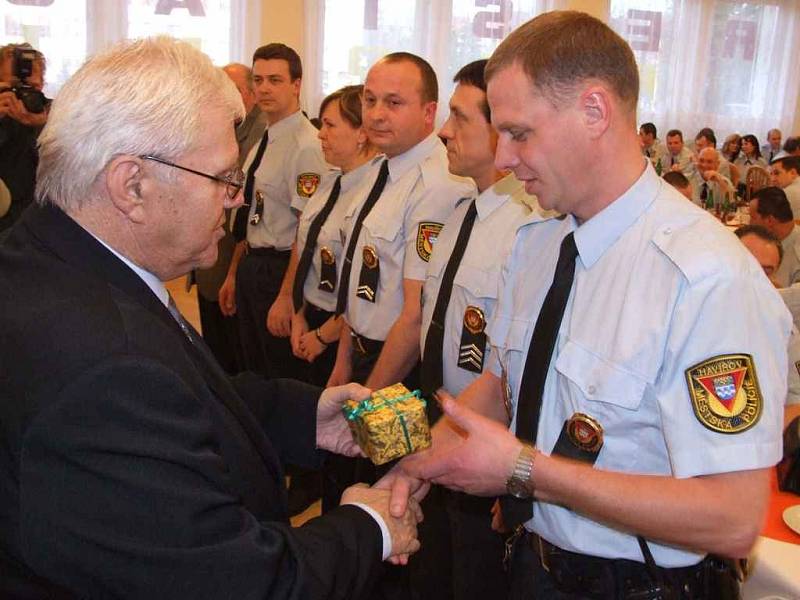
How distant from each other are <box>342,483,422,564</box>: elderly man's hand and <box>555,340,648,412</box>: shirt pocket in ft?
1.30

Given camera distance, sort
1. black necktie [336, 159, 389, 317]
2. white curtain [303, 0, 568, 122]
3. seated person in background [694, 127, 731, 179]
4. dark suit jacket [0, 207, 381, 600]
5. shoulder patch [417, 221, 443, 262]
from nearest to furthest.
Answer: dark suit jacket [0, 207, 381, 600], shoulder patch [417, 221, 443, 262], black necktie [336, 159, 389, 317], seated person in background [694, 127, 731, 179], white curtain [303, 0, 568, 122]

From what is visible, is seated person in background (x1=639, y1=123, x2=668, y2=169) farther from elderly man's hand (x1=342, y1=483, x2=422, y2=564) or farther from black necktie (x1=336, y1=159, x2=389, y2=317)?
elderly man's hand (x1=342, y1=483, x2=422, y2=564)

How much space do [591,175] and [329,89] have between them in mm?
9047

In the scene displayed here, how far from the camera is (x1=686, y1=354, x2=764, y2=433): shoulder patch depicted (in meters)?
1.21

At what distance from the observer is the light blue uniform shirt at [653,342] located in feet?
4.00

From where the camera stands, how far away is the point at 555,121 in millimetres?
1417

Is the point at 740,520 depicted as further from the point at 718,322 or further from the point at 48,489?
the point at 48,489

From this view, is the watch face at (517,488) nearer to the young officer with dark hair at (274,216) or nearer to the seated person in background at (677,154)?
the young officer with dark hair at (274,216)

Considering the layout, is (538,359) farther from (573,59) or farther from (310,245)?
(310,245)

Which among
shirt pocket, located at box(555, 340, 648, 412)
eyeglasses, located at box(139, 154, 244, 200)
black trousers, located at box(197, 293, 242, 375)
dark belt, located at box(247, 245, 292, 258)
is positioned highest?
eyeglasses, located at box(139, 154, 244, 200)

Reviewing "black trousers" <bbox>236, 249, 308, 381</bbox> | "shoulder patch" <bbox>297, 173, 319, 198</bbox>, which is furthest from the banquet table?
"shoulder patch" <bbox>297, 173, 319, 198</bbox>

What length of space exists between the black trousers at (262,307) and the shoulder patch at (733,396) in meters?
2.81

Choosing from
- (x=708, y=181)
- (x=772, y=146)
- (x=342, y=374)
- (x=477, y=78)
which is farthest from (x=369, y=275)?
(x=772, y=146)

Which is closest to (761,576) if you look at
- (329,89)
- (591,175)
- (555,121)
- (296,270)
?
(591,175)
